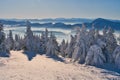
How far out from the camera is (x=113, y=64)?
176ft

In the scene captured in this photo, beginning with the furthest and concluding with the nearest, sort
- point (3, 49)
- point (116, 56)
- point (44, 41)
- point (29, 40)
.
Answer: point (44, 41) < point (29, 40) < point (3, 49) < point (116, 56)

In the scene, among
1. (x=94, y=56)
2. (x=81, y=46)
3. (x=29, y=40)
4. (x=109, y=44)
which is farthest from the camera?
(x=29, y=40)

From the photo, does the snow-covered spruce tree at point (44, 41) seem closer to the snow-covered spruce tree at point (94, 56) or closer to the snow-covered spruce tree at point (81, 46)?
the snow-covered spruce tree at point (81, 46)

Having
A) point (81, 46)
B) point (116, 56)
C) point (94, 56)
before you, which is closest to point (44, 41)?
point (81, 46)

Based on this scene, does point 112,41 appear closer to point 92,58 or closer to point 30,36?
point 92,58

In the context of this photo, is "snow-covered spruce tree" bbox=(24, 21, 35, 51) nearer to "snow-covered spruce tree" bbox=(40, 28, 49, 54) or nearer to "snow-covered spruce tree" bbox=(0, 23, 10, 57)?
"snow-covered spruce tree" bbox=(40, 28, 49, 54)

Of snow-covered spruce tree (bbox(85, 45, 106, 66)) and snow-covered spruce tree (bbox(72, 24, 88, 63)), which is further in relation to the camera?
snow-covered spruce tree (bbox(72, 24, 88, 63))

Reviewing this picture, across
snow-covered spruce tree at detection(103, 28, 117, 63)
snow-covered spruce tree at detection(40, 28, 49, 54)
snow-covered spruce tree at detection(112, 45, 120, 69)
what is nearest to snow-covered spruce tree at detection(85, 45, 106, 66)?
snow-covered spruce tree at detection(103, 28, 117, 63)

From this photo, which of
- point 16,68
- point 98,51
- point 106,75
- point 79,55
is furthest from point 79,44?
point 16,68

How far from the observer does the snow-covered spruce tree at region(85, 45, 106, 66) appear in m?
52.0

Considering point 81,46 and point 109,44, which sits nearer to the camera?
point 81,46

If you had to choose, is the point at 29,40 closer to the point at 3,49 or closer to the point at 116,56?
the point at 3,49

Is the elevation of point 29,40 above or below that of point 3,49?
above

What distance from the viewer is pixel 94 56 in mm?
52125
